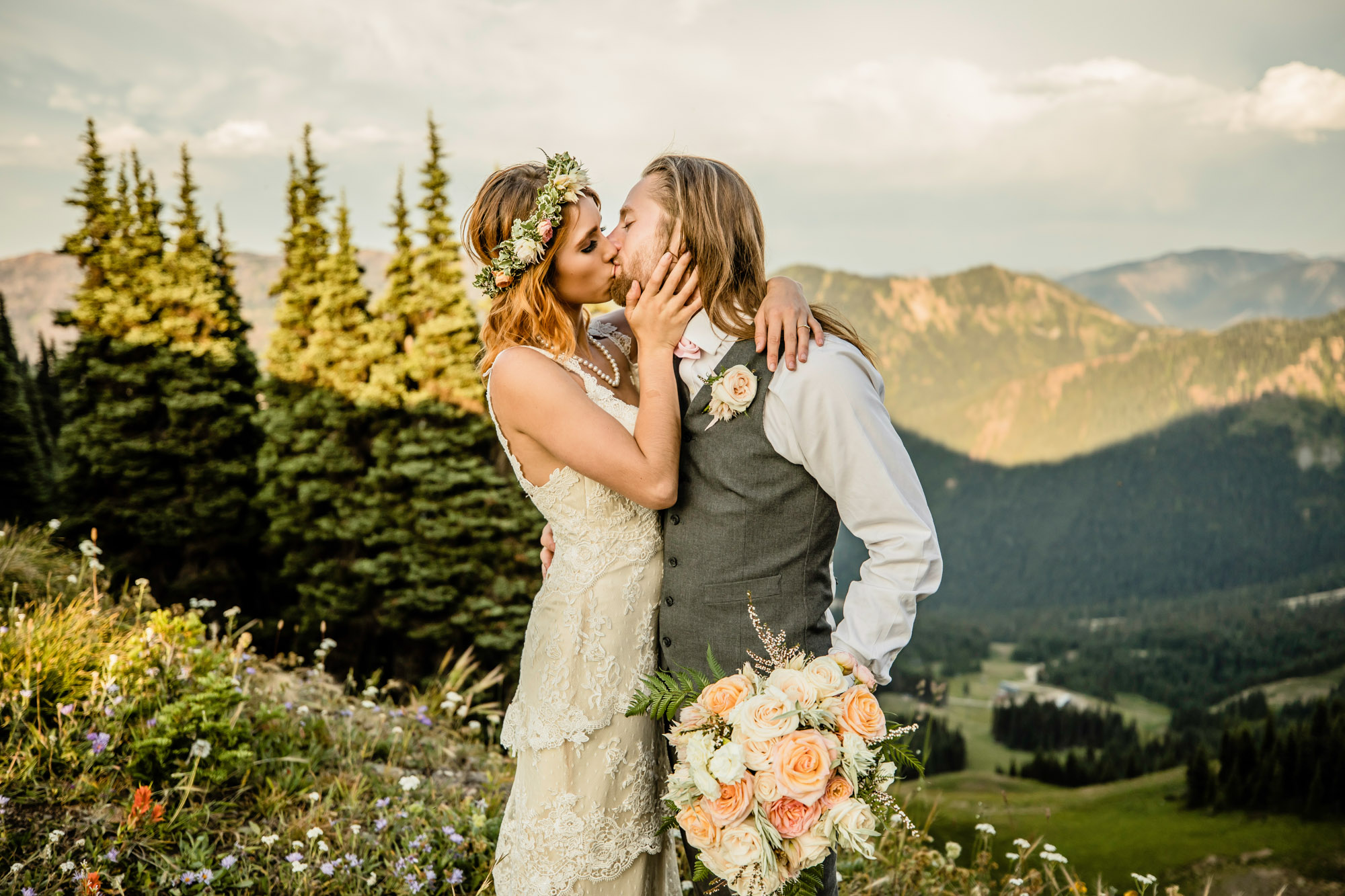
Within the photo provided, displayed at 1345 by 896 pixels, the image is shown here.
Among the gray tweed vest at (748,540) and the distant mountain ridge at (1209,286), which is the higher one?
the distant mountain ridge at (1209,286)

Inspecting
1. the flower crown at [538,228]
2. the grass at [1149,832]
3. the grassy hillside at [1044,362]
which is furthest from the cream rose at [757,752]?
the grassy hillside at [1044,362]

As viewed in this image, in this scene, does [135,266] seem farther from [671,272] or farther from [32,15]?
[671,272]

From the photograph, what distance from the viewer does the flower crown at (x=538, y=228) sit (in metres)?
2.49

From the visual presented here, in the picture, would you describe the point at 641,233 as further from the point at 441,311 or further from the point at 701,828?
the point at 441,311

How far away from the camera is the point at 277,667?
17.5 feet

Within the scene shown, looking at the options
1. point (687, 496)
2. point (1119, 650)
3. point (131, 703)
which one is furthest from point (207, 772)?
point (1119, 650)

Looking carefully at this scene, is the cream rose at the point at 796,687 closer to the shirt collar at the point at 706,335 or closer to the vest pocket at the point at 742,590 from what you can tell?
the vest pocket at the point at 742,590

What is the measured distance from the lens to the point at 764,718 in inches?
63.8

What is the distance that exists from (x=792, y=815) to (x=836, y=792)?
104 mm

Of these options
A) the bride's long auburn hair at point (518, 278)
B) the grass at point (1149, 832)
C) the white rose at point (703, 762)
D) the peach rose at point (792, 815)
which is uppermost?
the bride's long auburn hair at point (518, 278)

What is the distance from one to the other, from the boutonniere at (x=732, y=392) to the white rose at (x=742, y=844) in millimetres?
1011

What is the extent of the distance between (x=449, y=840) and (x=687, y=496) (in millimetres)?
2283

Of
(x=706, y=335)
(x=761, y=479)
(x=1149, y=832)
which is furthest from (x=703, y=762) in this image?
(x=1149, y=832)

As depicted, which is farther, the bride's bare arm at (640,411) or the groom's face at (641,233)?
the groom's face at (641,233)
